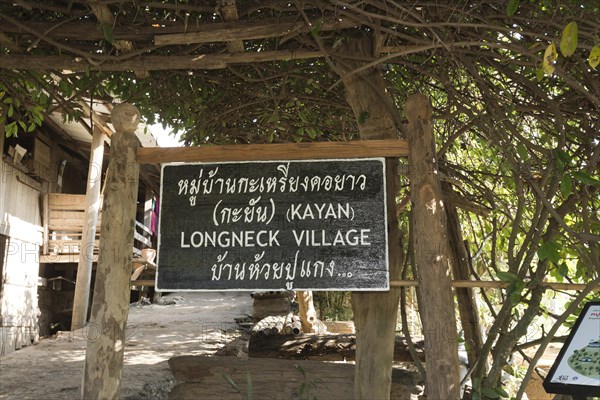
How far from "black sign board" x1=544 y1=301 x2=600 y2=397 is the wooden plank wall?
8389mm

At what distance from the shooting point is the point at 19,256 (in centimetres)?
1002

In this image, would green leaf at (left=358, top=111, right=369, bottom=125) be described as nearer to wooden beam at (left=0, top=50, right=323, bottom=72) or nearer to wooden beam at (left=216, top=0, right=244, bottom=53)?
wooden beam at (left=0, top=50, right=323, bottom=72)

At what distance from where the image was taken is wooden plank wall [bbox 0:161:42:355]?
9.36 m

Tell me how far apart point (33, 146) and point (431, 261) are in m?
9.85

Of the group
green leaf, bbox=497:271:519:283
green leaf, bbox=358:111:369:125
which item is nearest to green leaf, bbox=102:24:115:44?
green leaf, bbox=358:111:369:125

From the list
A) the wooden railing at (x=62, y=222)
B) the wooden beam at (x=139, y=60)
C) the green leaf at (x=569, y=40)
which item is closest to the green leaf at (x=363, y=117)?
the wooden beam at (x=139, y=60)

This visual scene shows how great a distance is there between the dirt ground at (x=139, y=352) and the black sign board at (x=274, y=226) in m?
0.66

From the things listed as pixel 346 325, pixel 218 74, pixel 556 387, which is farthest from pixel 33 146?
pixel 556 387

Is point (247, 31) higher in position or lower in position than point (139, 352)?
higher

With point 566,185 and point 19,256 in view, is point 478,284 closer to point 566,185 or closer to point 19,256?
point 566,185

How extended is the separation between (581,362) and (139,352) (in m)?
5.94

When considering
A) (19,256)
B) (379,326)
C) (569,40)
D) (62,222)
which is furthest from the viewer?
(62,222)

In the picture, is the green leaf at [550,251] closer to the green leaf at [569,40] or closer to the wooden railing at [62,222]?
the green leaf at [569,40]

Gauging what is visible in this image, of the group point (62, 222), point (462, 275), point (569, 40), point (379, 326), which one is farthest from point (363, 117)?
point (62, 222)
